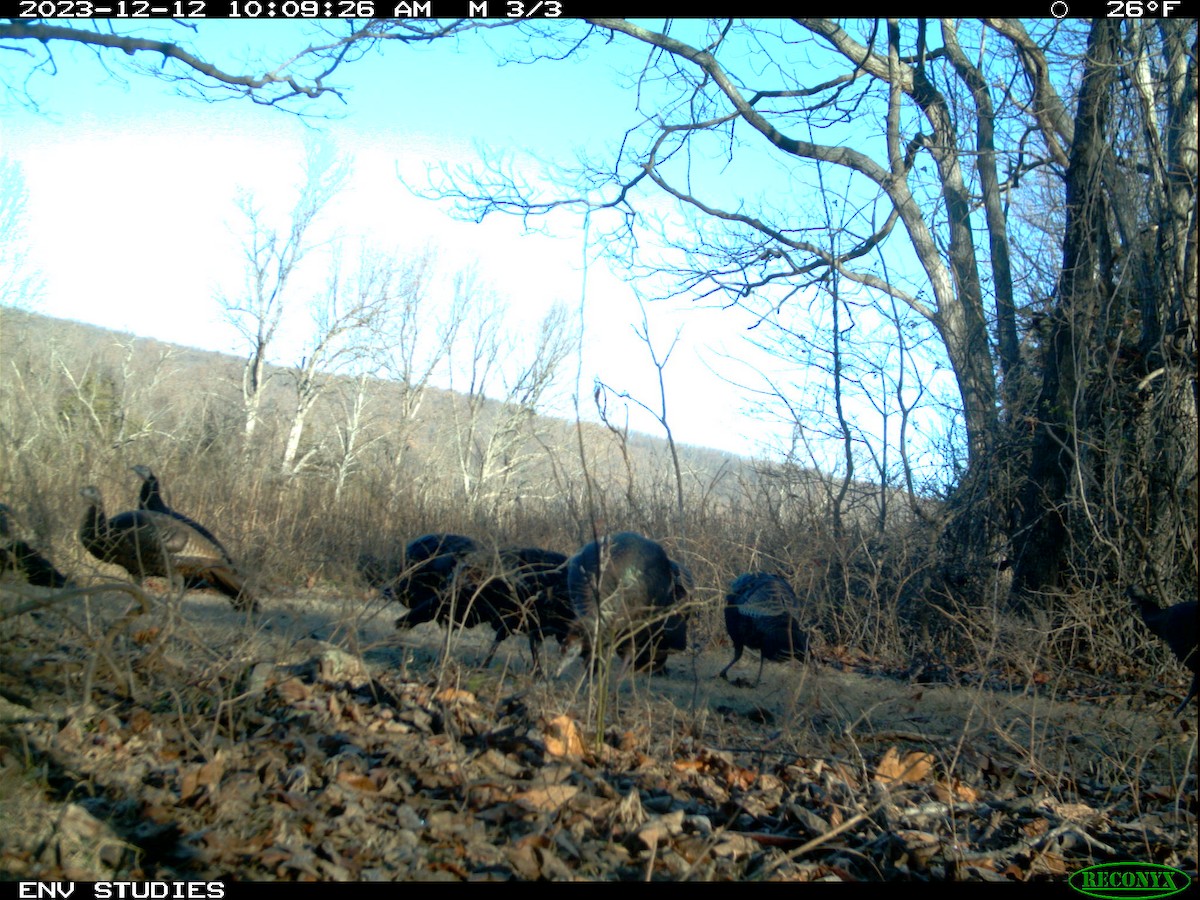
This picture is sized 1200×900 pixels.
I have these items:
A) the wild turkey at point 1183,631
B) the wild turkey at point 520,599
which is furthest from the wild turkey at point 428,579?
the wild turkey at point 1183,631

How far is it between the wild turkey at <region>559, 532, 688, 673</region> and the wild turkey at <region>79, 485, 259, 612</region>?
7.82ft

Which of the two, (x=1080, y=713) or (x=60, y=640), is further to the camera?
(x=1080, y=713)

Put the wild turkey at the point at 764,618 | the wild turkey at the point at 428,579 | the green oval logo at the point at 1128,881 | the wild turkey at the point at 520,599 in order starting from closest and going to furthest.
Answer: the green oval logo at the point at 1128,881 → the wild turkey at the point at 520,599 → the wild turkey at the point at 428,579 → the wild turkey at the point at 764,618

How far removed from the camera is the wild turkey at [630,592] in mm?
4324

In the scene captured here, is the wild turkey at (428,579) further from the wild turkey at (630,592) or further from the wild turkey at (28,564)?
the wild turkey at (28,564)

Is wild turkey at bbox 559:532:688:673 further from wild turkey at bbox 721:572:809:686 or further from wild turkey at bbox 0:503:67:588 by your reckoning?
wild turkey at bbox 0:503:67:588

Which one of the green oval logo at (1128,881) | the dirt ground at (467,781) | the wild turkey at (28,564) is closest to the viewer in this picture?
the dirt ground at (467,781)

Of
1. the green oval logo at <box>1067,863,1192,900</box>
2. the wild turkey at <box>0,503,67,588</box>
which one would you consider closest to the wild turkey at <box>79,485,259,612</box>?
the wild turkey at <box>0,503,67,588</box>

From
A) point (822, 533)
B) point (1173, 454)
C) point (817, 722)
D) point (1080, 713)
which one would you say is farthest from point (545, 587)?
point (1173, 454)

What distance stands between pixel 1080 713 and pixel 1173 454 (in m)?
2.43

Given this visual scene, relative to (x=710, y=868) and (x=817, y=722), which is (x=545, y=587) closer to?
(x=817, y=722)

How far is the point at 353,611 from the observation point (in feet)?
13.4

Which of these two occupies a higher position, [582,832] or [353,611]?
[353,611]

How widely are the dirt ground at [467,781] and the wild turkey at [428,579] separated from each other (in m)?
0.48
